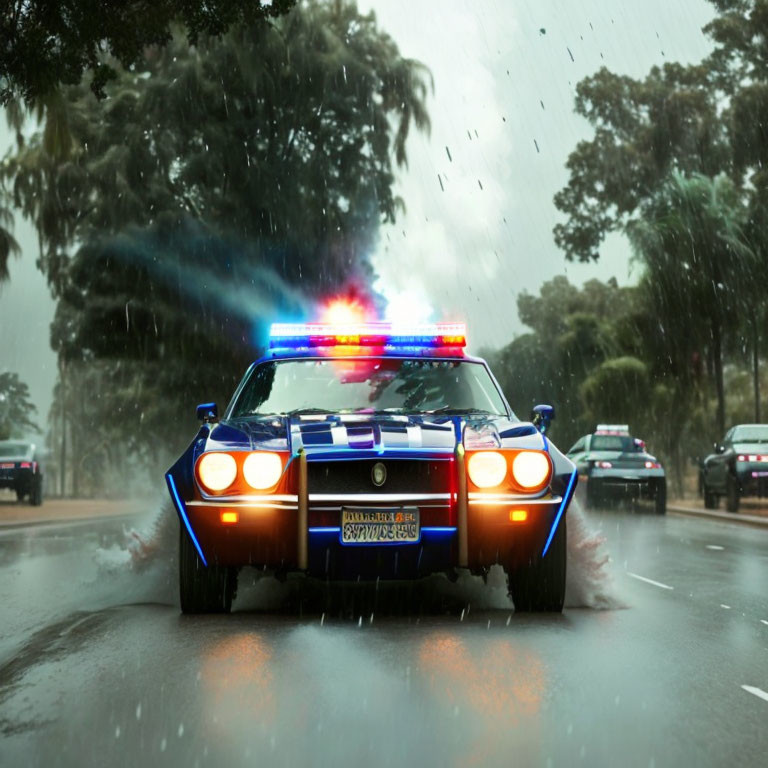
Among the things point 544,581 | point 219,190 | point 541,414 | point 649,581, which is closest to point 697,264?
point 219,190

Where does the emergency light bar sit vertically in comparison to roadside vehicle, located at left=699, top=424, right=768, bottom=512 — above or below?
above

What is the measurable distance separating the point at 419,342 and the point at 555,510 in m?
2.37

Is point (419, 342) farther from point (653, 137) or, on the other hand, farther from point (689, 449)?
point (689, 449)

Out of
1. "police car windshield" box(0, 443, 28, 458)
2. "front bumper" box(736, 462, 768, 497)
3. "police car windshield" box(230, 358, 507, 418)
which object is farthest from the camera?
"police car windshield" box(0, 443, 28, 458)

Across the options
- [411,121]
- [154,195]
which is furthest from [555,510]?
[411,121]

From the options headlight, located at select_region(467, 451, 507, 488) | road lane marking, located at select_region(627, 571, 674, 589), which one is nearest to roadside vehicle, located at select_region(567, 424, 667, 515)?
road lane marking, located at select_region(627, 571, 674, 589)

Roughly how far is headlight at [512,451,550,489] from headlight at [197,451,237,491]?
150 centimetres

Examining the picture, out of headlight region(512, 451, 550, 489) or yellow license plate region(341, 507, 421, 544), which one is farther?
headlight region(512, 451, 550, 489)

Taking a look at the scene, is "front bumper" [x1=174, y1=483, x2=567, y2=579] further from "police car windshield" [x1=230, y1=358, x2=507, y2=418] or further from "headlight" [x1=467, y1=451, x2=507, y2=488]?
"police car windshield" [x1=230, y1=358, x2=507, y2=418]

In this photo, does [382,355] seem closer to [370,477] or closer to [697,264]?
[370,477]

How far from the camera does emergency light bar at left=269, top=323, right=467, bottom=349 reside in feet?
29.4

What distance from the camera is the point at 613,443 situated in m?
27.3

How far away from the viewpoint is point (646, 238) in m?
32.4

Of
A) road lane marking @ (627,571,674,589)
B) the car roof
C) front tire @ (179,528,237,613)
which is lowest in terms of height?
road lane marking @ (627,571,674,589)
